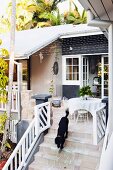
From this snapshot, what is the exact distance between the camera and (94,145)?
7.22 m

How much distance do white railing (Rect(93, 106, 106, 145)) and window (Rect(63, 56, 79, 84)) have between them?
6128 millimetres

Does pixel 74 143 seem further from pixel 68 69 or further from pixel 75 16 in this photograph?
pixel 75 16

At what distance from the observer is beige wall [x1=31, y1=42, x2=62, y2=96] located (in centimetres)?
1393

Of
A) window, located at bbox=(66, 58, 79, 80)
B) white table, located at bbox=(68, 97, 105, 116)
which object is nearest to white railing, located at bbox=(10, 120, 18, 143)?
white table, located at bbox=(68, 97, 105, 116)

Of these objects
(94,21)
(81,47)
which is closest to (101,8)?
(94,21)

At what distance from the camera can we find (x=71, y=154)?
734 cm

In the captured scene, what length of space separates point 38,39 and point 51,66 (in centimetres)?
162

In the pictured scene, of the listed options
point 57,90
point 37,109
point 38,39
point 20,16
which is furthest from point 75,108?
point 20,16

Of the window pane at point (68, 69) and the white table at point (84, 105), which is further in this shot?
the window pane at point (68, 69)

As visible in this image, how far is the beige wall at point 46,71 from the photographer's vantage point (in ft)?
45.7

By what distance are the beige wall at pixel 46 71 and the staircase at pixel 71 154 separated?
19.4 feet

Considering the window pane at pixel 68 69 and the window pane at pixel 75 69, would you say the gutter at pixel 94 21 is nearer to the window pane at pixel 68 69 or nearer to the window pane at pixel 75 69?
the window pane at pixel 75 69

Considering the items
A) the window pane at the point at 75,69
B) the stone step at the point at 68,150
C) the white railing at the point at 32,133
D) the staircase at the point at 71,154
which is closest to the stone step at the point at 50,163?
the staircase at the point at 71,154

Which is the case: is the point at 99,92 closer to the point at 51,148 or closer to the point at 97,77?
the point at 97,77
